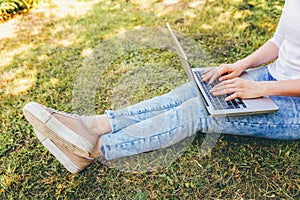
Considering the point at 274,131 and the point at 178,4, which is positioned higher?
the point at 274,131

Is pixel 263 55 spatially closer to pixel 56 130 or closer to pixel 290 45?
pixel 290 45

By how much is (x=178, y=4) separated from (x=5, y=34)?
5.85 ft

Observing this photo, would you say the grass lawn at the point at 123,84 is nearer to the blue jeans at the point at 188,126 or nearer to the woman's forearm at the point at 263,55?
the blue jeans at the point at 188,126

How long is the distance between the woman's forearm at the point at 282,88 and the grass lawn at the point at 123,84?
383mm

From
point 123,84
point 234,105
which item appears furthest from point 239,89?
point 123,84

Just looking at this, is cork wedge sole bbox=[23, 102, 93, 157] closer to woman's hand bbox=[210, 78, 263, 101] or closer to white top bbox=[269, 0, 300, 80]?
woman's hand bbox=[210, 78, 263, 101]

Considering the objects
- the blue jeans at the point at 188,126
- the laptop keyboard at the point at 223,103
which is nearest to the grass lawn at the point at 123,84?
the blue jeans at the point at 188,126

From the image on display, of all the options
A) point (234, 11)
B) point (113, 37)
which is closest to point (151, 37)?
point (113, 37)

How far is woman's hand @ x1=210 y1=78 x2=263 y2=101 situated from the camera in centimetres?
154

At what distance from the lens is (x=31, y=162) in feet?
6.06

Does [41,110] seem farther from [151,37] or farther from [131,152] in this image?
[151,37]

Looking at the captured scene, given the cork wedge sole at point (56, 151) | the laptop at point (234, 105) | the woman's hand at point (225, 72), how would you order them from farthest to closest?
the woman's hand at point (225, 72), the cork wedge sole at point (56, 151), the laptop at point (234, 105)

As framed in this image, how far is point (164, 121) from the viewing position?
5.06 feet

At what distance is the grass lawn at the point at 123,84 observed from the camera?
1.67m
